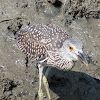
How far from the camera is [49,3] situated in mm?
6551

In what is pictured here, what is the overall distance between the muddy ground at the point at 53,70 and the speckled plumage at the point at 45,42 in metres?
0.74

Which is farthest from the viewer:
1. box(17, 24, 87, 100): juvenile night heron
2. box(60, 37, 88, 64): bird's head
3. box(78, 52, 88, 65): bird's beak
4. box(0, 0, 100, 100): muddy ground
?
box(0, 0, 100, 100): muddy ground

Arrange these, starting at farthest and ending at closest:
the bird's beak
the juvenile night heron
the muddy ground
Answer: the muddy ground → the juvenile night heron → the bird's beak

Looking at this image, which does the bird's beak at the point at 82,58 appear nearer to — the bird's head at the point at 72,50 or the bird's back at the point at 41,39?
the bird's head at the point at 72,50

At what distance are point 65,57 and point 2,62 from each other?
63.7 inches

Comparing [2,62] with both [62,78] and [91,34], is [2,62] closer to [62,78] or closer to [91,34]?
[62,78]

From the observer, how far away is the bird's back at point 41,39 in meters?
4.70

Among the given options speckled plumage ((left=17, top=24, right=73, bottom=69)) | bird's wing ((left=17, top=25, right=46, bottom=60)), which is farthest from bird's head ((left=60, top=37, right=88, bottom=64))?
bird's wing ((left=17, top=25, right=46, bottom=60))

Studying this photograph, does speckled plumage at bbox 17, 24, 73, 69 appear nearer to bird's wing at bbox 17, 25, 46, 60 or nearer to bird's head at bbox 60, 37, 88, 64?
bird's wing at bbox 17, 25, 46, 60

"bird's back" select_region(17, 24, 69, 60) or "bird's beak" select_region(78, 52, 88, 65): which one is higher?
Answer: "bird's back" select_region(17, 24, 69, 60)

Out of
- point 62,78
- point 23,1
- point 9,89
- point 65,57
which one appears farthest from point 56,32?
point 23,1

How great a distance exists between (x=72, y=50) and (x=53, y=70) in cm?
142

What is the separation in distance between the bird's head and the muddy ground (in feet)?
3.53

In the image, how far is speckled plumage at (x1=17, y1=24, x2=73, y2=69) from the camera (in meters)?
4.69
